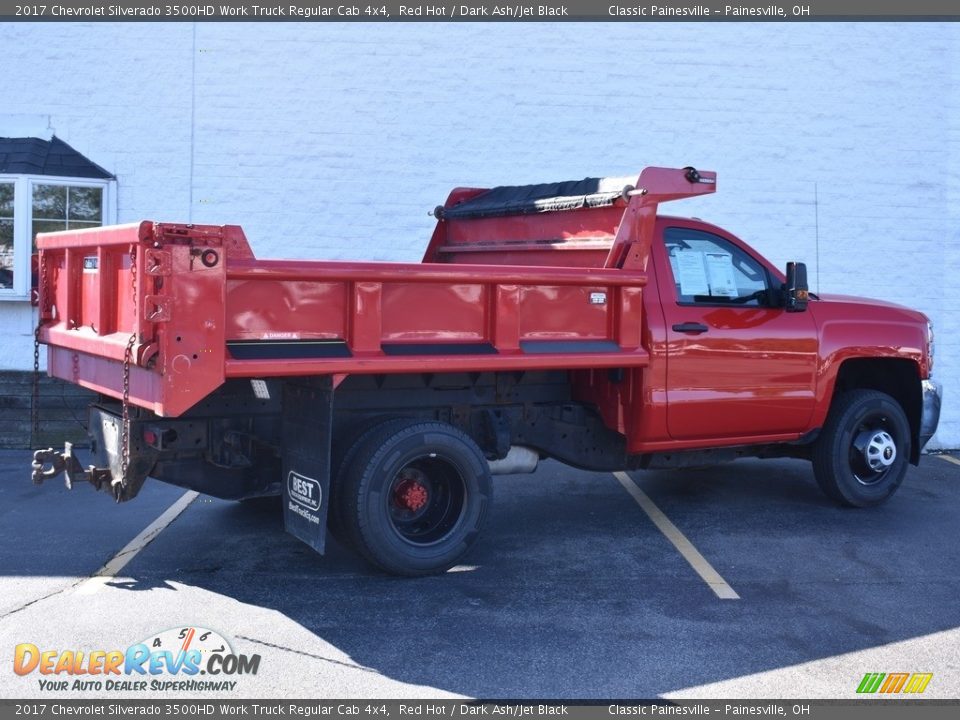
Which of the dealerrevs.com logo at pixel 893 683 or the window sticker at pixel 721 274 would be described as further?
the window sticker at pixel 721 274

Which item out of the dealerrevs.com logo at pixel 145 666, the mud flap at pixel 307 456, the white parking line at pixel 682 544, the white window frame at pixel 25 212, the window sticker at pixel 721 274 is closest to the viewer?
the dealerrevs.com logo at pixel 145 666

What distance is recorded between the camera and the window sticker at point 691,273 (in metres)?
7.02

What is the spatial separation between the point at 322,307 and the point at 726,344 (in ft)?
9.66

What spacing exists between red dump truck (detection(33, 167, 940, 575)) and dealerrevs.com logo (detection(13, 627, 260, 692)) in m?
0.95

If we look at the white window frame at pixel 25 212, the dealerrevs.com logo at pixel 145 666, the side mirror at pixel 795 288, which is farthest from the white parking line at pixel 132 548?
the side mirror at pixel 795 288

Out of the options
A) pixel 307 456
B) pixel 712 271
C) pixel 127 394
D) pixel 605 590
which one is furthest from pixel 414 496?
pixel 712 271

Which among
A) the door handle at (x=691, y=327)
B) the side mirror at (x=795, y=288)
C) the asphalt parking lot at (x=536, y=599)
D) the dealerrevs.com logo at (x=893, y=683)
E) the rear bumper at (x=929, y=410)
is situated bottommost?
the dealerrevs.com logo at (x=893, y=683)

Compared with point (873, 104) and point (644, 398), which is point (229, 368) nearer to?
point (644, 398)

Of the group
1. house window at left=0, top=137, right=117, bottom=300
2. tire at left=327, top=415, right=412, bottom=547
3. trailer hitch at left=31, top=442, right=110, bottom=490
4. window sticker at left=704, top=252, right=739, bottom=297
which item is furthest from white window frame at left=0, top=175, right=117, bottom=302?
window sticker at left=704, top=252, right=739, bottom=297

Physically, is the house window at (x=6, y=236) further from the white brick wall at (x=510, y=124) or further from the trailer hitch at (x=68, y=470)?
the trailer hitch at (x=68, y=470)

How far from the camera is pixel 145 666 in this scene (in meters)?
4.70

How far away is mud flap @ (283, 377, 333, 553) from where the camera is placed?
5.62 m

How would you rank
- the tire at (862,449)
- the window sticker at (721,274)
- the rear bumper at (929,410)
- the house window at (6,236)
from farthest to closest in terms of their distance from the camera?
the house window at (6,236)
the rear bumper at (929,410)
the tire at (862,449)
the window sticker at (721,274)

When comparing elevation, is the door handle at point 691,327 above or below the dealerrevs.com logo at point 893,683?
above
